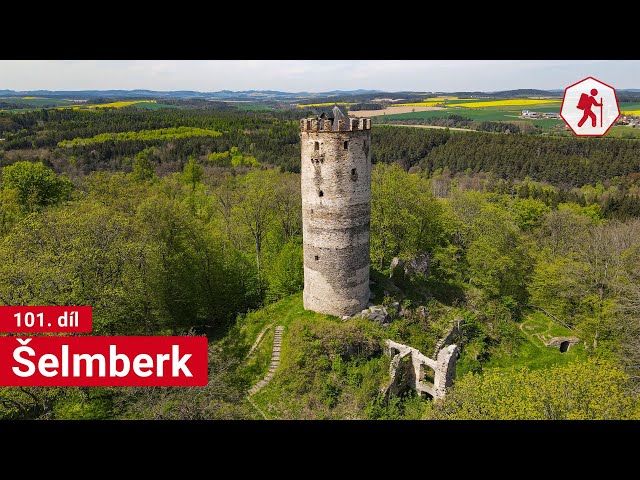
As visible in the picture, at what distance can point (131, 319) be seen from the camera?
23000 mm

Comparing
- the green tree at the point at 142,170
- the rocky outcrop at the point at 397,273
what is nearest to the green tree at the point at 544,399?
the rocky outcrop at the point at 397,273

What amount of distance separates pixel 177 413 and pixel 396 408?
9.93 meters

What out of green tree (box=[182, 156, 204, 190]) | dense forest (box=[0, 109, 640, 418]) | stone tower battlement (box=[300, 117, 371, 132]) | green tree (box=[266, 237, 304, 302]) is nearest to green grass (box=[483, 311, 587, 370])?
dense forest (box=[0, 109, 640, 418])

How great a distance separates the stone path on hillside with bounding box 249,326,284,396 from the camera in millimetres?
20094

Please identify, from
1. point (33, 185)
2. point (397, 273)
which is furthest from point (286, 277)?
point (33, 185)

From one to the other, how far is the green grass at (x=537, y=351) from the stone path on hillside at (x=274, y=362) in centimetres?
1228

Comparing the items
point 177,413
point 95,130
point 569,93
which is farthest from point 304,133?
point 95,130

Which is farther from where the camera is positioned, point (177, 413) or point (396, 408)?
point (396, 408)

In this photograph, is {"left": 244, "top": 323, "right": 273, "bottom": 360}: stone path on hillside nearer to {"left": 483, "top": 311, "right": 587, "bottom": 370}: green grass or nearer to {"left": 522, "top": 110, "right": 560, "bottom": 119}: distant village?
{"left": 483, "top": 311, "right": 587, "bottom": 370}: green grass

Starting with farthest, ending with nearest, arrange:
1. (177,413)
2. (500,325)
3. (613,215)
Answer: (613,215)
(500,325)
(177,413)

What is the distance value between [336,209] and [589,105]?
11.7 m

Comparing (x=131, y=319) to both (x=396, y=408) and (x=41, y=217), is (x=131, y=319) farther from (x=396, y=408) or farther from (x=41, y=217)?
(x=396, y=408)

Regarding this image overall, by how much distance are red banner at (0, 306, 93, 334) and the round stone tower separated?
35.1 ft

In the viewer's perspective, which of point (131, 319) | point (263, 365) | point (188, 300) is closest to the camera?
point (263, 365)
